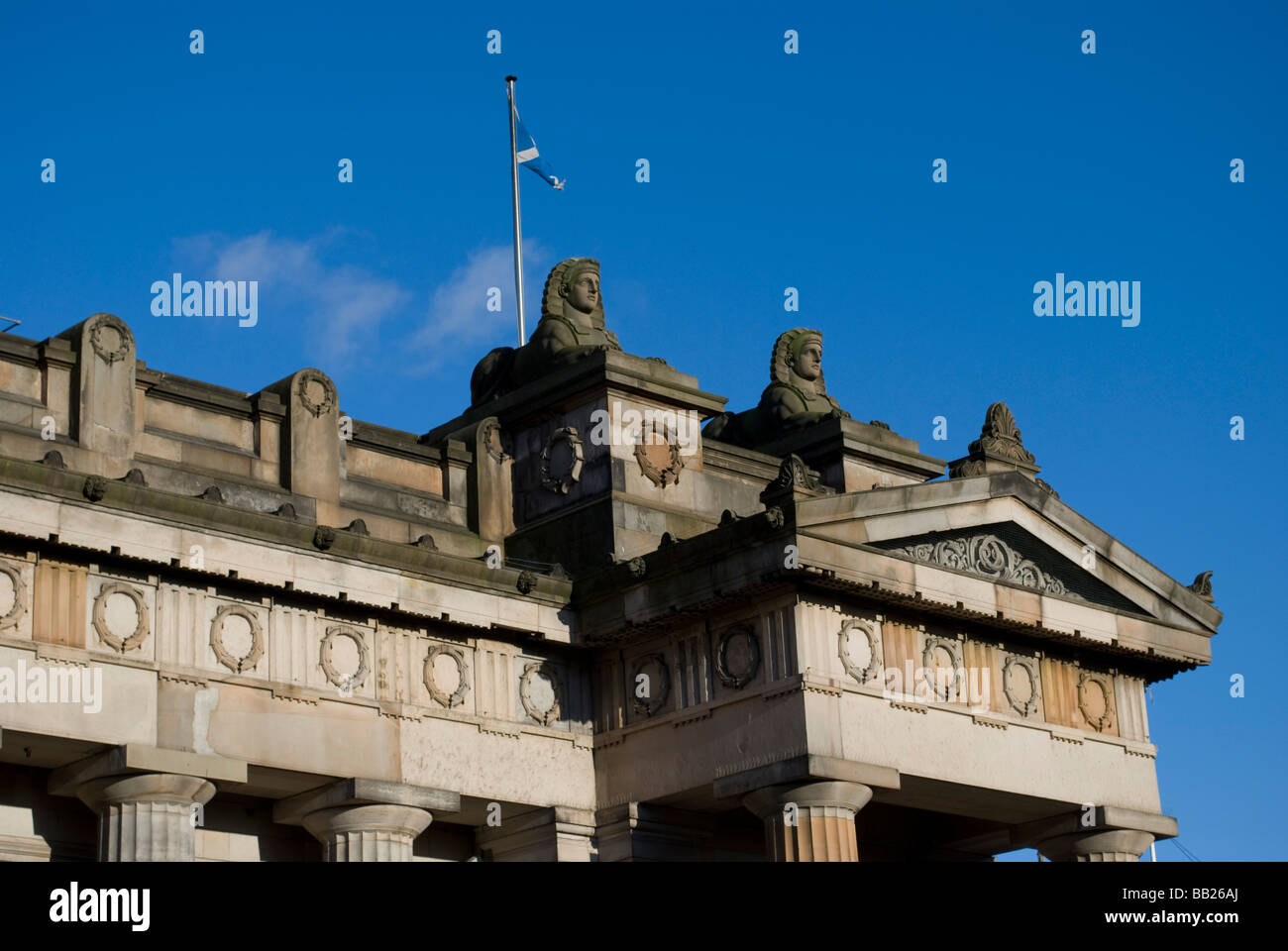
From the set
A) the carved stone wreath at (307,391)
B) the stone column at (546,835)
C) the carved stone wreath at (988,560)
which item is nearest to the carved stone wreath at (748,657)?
the carved stone wreath at (988,560)

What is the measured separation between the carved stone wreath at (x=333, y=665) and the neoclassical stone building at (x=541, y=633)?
5cm

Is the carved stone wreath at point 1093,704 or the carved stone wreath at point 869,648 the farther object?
the carved stone wreath at point 1093,704

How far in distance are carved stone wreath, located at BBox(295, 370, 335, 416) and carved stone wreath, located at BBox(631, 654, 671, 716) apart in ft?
20.5

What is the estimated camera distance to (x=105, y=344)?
3303cm

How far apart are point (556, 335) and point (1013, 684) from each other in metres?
9.49

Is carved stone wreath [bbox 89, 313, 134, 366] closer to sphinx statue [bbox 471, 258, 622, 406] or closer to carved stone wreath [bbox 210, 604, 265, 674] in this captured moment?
carved stone wreath [bbox 210, 604, 265, 674]

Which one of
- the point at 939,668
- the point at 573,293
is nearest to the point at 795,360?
the point at 573,293

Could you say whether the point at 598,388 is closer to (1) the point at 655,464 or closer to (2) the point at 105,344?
(1) the point at 655,464

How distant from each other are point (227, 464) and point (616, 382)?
6469mm

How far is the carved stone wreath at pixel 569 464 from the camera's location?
122 ft

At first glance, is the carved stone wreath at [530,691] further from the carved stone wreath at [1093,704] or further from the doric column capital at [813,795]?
the carved stone wreath at [1093,704]
